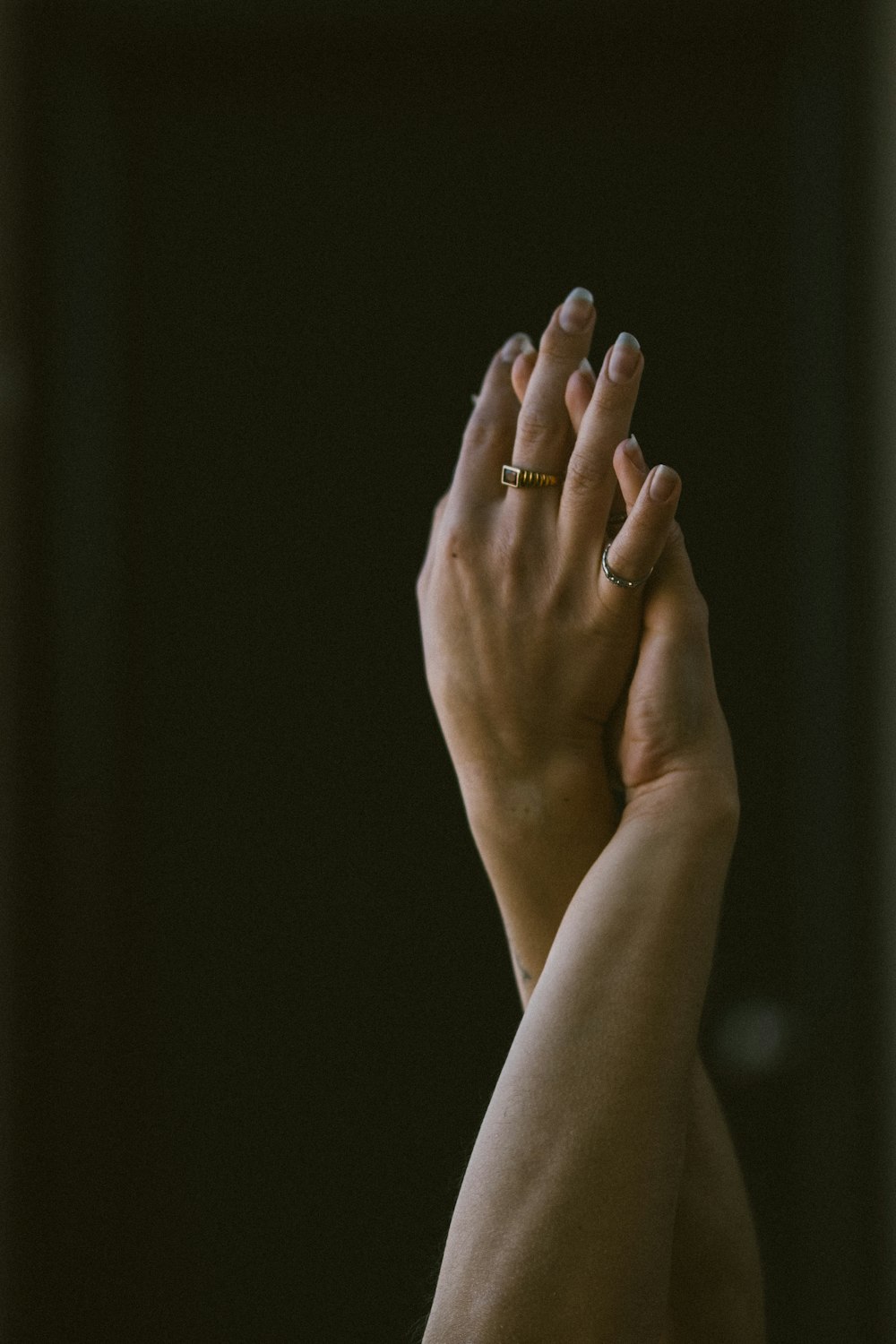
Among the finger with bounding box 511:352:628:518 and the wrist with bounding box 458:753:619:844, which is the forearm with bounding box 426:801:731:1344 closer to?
the wrist with bounding box 458:753:619:844

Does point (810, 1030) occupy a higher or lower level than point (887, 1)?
lower

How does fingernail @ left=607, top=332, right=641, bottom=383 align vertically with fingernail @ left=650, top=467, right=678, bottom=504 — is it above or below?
above

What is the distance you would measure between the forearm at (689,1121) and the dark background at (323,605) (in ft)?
2.28

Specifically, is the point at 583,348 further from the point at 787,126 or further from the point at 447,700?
the point at 787,126

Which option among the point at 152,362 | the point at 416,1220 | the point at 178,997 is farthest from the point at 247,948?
the point at 152,362

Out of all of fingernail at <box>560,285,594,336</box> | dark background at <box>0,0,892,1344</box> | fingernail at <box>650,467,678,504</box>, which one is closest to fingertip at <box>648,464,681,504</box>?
fingernail at <box>650,467,678,504</box>

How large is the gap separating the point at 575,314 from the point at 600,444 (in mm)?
81

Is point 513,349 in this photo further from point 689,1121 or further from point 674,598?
point 689,1121

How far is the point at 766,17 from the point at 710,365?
43cm

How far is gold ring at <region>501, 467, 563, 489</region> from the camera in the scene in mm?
500

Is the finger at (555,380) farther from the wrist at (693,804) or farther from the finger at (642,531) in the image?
the wrist at (693,804)

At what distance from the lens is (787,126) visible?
45.4 inches

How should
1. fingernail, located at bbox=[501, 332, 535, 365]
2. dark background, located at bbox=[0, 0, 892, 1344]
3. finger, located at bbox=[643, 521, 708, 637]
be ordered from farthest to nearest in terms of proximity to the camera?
dark background, located at bbox=[0, 0, 892, 1344], fingernail, located at bbox=[501, 332, 535, 365], finger, located at bbox=[643, 521, 708, 637]

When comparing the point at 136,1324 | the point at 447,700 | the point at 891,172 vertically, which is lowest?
the point at 136,1324
